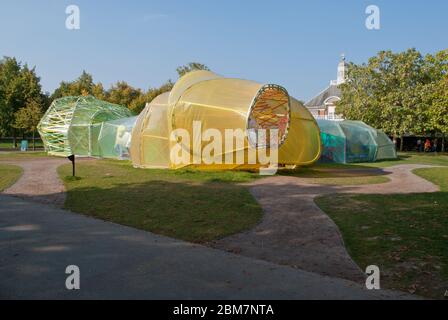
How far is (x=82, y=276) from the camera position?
17.2 ft

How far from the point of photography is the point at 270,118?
21453 millimetres

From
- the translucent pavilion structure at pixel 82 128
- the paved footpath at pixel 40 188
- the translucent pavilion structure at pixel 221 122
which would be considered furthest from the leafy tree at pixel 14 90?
the paved footpath at pixel 40 188

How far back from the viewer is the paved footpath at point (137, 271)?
472 centimetres

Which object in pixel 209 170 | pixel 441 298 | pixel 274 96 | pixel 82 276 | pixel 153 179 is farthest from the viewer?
pixel 274 96

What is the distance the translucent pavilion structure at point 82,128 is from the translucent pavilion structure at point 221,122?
315 inches

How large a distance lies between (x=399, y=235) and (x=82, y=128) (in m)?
26.5

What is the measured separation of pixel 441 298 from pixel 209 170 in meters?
13.6

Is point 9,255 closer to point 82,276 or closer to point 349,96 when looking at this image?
point 82,276

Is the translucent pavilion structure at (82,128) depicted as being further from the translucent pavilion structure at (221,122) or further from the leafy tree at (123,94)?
the leafy tree at (123,94)

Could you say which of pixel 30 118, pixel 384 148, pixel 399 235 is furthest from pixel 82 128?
pixel 399 235

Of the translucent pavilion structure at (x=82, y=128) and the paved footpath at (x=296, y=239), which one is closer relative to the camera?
the paved footpath at (x=296, y=239)

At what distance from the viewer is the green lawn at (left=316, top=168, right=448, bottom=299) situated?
210 inches

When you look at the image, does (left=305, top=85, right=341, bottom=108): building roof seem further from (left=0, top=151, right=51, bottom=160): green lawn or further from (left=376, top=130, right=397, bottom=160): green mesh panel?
(left=0, top=151, right=51, bottom=160): green lawn
